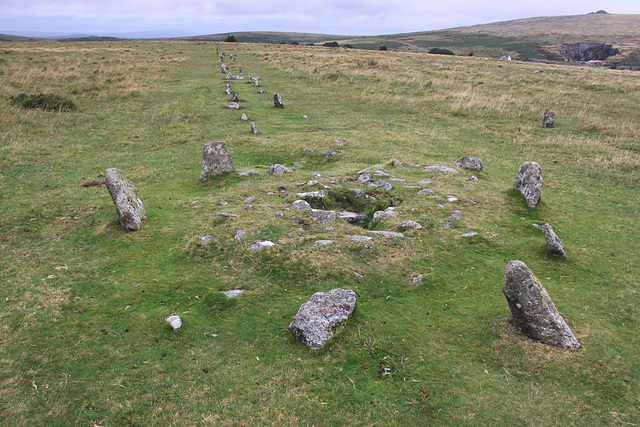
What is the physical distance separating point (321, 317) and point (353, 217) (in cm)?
437

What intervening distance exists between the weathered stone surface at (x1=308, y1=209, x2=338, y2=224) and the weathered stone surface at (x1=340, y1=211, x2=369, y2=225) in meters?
0.30

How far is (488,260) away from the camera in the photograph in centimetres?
804

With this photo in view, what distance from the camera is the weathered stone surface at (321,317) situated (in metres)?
5.57

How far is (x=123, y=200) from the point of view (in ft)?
28.4

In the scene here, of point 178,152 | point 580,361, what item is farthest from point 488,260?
point 178,152

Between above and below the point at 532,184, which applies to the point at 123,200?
above

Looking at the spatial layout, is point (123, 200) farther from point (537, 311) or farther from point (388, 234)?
point (537, 311)

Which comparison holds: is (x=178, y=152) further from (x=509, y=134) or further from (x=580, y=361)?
(x=509, y=134)

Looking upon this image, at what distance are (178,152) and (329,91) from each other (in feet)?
55.1

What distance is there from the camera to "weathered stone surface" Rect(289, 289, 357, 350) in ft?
18.3

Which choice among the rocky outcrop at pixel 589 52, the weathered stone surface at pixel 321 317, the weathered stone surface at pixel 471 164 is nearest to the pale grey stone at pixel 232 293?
the weathered stone surface at pixel 321 317

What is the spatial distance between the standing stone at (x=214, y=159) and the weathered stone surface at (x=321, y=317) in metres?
7.59

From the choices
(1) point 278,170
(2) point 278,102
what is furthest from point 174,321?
(2) point 278,102

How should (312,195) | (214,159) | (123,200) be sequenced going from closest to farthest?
(123,200) → (312,195) → (214,159)
